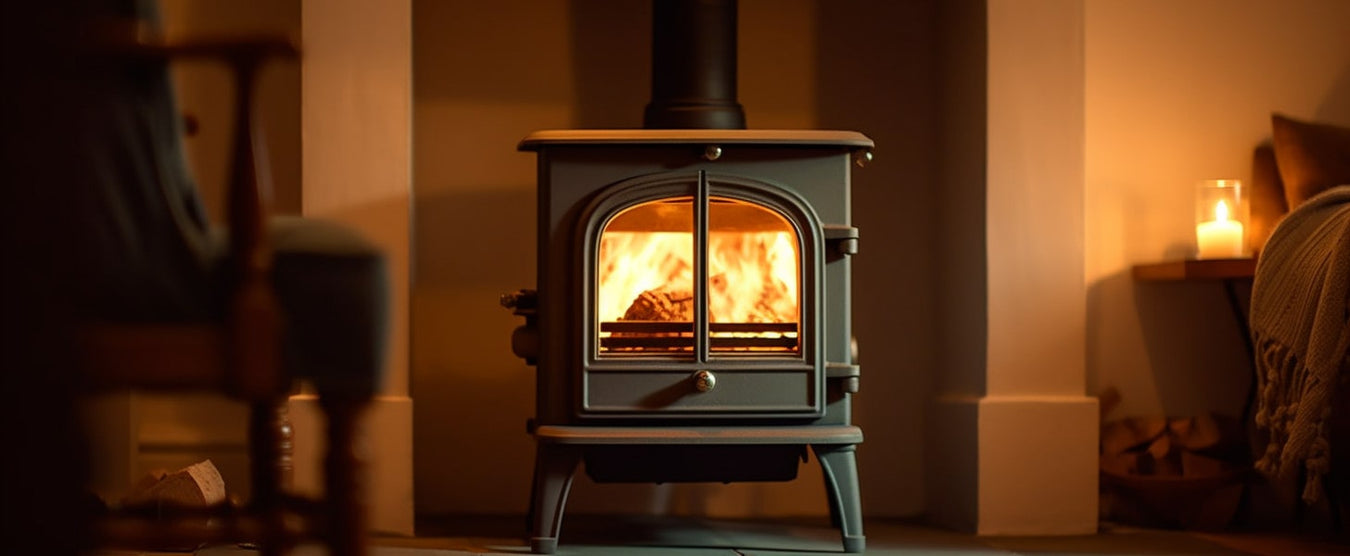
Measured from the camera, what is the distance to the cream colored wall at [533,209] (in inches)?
129

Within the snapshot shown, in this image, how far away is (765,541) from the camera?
2.86 metres

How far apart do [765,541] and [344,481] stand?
1.49 meters

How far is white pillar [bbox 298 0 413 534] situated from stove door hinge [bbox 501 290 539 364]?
0.94 ft

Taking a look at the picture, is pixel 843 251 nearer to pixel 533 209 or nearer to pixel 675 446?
pixel 675 446

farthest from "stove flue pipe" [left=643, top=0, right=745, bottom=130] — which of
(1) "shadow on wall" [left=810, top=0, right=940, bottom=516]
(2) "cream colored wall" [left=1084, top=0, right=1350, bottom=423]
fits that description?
(2) "cream colored wall" [left=1084, top=0, right=1350, bottom=423]

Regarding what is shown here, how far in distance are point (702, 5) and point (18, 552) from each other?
7.57ft

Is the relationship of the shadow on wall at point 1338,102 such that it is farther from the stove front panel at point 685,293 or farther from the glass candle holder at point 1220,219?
the stove front panel at point 685,293

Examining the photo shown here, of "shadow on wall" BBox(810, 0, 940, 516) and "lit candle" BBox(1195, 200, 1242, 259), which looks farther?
"shadow on wall" BBox(810, 0, 940, 516)

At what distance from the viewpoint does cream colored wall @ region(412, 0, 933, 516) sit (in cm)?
327

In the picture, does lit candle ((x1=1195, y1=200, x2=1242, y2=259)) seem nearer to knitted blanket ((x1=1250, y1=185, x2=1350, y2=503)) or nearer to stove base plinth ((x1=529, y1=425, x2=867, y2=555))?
knitted blanket ((x1=1250, y1=185, x2=1350, y2=503))

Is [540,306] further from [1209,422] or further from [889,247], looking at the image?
[1209,422]

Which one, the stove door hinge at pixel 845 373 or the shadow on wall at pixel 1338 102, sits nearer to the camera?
the stove door hinge at pixel 845 373

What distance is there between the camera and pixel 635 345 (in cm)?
272

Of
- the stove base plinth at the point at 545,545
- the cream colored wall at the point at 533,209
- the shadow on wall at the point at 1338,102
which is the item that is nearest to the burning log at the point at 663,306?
the stove base plinth at the point at 545,545
